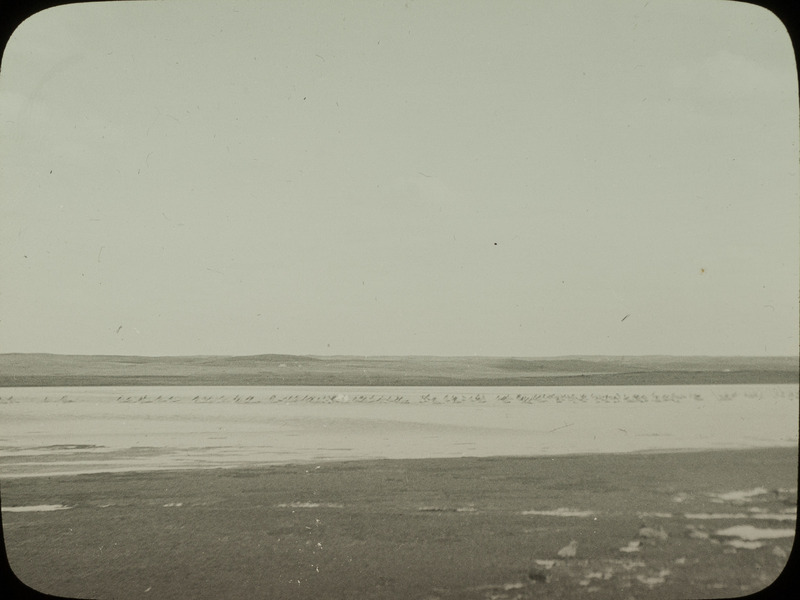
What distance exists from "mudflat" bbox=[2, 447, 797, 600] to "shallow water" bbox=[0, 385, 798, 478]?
441 mm

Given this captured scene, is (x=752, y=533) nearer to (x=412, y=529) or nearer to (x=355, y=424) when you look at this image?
(x=412, y=529)

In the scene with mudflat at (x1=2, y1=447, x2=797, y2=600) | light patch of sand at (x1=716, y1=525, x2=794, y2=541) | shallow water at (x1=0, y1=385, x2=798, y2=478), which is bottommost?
shallow water at (x1=0, y1=385, x2=798, y2=478)

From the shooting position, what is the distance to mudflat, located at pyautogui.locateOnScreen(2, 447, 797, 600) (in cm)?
250

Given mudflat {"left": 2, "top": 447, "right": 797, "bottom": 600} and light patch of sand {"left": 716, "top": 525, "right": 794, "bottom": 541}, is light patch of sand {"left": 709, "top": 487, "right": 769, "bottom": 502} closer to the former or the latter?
mudflat {"left": 2, "top": 447, "right": 797, "bottom": 600}

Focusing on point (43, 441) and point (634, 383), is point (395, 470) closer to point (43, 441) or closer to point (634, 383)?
point (43, 441)

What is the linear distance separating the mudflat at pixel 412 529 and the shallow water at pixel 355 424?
0.44m

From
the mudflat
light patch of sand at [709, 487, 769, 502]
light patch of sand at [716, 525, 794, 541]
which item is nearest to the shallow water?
the mudflat

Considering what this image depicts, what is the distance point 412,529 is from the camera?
3.14 meters

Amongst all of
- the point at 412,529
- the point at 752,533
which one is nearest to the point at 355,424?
the point at 412,529

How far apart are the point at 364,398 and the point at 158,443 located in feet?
9.57

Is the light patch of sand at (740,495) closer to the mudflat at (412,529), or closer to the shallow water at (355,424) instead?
the mudflat at (412,529)

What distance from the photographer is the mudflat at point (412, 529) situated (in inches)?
98.5

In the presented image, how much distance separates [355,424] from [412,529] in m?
2.70

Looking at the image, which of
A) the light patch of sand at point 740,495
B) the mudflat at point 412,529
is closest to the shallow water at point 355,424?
the mudflat at point 412,529
